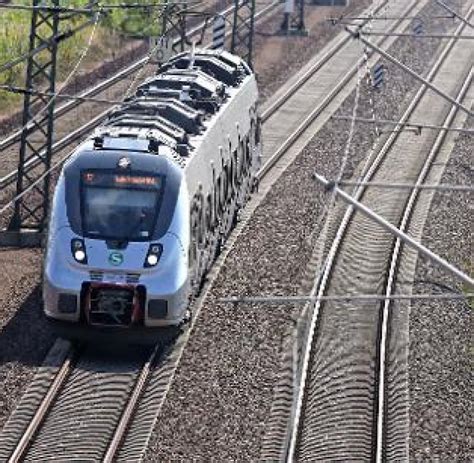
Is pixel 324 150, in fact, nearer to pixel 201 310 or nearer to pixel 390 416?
pixel 201 310

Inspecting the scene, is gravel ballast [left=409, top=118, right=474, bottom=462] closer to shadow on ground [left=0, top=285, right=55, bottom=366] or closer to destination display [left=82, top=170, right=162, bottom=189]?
destination display [left=82, top=170, right=162, bottom=189]

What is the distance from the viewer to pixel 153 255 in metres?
21.7

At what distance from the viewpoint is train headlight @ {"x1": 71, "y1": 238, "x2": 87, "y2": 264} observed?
2156 cm

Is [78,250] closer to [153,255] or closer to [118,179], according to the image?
[153,255]

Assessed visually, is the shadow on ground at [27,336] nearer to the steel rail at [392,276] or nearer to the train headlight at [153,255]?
the train headlight at [153,255]

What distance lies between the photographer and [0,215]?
103 feet

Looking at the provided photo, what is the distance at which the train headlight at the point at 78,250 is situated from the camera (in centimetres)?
2156

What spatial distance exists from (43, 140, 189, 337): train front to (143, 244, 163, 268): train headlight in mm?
17

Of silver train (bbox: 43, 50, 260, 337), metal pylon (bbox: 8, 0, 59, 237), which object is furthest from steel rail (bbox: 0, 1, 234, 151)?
silver train (bbox: 43, 50, 260, 337)

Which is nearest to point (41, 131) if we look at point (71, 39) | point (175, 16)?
point (175, 16)

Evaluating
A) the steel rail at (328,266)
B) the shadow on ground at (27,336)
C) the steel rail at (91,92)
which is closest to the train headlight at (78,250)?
the shadow on ground at (27,336)

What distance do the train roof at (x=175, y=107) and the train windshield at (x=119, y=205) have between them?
0.72m

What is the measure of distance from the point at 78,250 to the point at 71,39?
33446mm

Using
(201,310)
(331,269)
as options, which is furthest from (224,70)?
(201,310)
